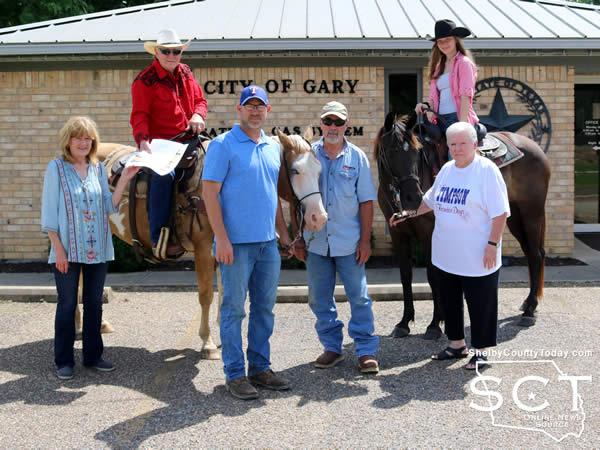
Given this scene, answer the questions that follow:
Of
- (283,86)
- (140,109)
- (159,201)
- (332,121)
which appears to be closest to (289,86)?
(283,86)

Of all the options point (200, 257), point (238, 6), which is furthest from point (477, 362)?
point (238, 6)

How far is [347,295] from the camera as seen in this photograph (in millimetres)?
5113

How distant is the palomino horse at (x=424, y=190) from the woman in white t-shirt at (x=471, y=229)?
0.52 meters

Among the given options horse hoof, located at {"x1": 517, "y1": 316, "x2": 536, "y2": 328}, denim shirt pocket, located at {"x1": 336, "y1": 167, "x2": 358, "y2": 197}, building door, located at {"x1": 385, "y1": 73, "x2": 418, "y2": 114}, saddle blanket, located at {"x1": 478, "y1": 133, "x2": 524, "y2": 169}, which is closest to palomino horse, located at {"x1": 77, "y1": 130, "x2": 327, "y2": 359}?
denim shirt pocket, located at {"x1": 336, "y1": 167, "x2": 358, "y2": 197}

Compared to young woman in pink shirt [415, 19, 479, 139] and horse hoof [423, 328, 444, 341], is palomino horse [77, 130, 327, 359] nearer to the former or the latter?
young woman in pink shirt [415, 19, 479, 139]

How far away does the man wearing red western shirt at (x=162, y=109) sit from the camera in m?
5.38

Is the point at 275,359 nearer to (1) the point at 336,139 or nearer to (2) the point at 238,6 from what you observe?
(1) the point at 336,139

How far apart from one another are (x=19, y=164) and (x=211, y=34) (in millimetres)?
3442

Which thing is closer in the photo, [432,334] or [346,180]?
[346,180]

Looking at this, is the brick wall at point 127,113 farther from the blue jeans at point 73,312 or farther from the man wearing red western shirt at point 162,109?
the blue jeans at point 73,312

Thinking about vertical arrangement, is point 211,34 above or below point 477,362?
above

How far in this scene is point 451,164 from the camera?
508 cm

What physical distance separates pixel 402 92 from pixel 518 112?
1734 mm

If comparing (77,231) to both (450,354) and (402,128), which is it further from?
(450,354)
